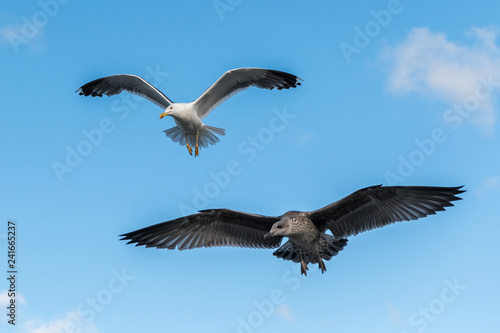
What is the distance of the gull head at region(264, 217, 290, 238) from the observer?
338 inches

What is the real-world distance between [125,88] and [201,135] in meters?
2.20

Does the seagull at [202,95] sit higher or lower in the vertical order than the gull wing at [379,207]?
higher

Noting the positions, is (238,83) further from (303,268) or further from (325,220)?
(303,268)

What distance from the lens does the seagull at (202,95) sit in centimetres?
1242

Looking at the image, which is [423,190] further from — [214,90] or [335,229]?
[214,90]

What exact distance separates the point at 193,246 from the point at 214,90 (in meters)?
4.08

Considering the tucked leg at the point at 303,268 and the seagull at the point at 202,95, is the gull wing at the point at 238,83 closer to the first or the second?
the seagull at the point at 202,95

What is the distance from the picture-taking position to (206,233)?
975cm

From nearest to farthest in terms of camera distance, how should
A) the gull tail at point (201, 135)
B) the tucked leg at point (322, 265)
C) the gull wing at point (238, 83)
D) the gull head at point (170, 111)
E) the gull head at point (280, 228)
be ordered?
the gull head at point (280, 228), the tucked leg at point (322, 265), the gull wing at point (238, 83), the gull head at point (170, 111), the gull tail at point (201, 135)

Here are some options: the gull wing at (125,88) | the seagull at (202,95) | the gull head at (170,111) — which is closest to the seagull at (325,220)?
the gull head at (170,111)

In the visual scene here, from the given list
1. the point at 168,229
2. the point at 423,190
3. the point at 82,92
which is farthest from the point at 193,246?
the point at 82,92

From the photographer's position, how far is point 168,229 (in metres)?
9.79

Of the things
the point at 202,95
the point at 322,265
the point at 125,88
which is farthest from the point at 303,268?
the point at 125,88

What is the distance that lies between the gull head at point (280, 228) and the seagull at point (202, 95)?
175 inches
